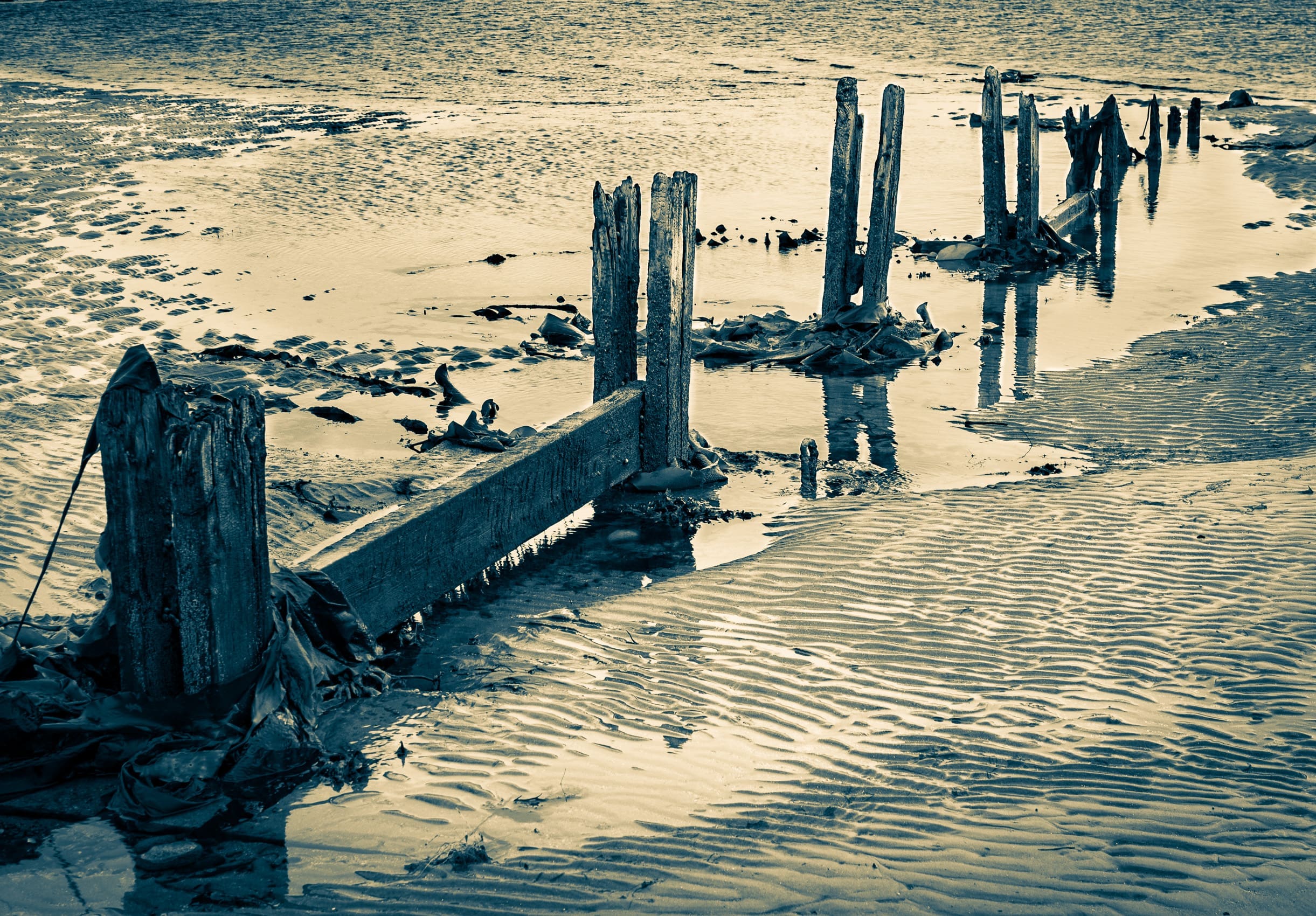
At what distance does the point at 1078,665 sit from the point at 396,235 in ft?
39.7

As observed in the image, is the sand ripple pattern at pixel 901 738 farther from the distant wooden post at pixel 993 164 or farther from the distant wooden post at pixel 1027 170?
the distant wooden post at pixel 1027 170

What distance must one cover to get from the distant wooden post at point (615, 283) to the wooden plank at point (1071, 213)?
9727 mm

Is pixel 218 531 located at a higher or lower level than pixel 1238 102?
lower

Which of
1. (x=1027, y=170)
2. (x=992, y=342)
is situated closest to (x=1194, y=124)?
(x=1027, y=170)

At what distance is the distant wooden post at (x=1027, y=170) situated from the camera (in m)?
16.4

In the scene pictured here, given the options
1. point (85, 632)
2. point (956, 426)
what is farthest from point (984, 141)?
point (85, 632)

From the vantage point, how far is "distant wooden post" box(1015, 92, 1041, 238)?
53.9ft

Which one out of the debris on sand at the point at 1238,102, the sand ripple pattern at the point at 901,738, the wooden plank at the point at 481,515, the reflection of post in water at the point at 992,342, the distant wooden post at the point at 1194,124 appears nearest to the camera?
the sand ripple pattern at the point at 901,738

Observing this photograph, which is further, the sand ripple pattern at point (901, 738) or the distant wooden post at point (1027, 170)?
the distant wooden post at point (1027, 170)

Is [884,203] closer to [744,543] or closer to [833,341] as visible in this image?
[833,341]

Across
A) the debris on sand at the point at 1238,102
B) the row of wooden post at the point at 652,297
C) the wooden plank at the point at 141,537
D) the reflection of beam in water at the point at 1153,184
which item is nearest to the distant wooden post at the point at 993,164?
the reflection of beam in water at the point at 1153,184

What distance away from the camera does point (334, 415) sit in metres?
10.2

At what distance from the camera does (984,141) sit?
16.0 metres

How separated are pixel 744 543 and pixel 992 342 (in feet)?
19.5
